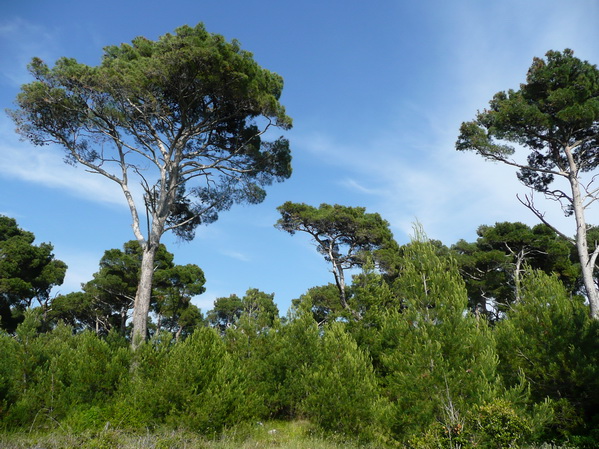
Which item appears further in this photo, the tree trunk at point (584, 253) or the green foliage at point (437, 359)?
the tree trunk at point (584, 253)

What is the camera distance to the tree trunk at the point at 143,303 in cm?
1223

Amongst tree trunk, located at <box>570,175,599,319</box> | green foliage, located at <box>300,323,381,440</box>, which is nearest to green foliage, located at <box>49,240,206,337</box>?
green foliage, located at <box>300,323,381,440</box>

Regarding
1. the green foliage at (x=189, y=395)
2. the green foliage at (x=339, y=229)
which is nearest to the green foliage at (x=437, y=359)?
the green foliage at (x=189, y=395)

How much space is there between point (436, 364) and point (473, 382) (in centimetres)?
78

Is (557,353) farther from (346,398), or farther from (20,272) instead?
(20,272)

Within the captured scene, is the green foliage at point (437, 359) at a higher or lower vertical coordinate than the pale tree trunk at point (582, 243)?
lower

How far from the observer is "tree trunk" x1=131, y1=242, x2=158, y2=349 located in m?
12.2

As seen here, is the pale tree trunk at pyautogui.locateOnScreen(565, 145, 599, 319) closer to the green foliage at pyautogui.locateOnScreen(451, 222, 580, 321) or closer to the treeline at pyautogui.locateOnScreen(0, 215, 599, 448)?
the treeline at pyautogui.locateOnScreen(0, 215, 599, 448)

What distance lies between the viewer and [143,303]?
12.9m

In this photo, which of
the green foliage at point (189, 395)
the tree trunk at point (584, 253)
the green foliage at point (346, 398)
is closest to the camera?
the green foliage at point (189, 395)

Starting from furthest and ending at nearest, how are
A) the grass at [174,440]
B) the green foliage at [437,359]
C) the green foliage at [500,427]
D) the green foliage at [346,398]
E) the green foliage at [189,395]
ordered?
the green foliage at [346,398]
the green foliage at [189,395]
the green foliage at [437,359]
the grass at [174,440]
the green foliage at [500,427]

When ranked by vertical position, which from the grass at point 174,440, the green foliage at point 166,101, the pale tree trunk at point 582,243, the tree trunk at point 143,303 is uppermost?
the green foliage at point 166,101

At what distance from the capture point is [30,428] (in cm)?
920

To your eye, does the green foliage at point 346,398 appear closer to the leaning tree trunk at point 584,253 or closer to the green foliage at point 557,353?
the green foliage at point 557,353
